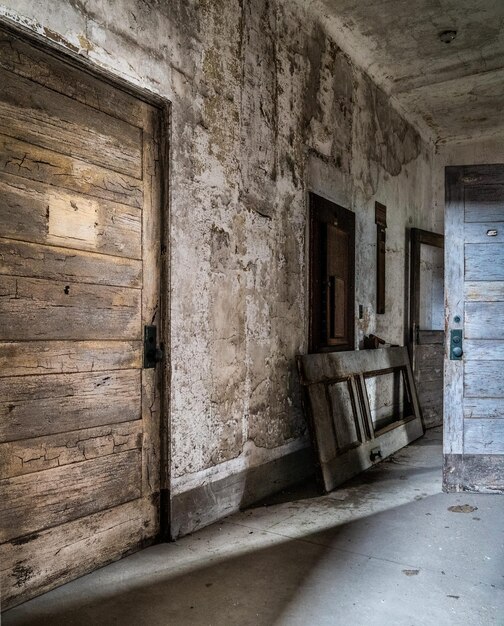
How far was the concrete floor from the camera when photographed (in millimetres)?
2021

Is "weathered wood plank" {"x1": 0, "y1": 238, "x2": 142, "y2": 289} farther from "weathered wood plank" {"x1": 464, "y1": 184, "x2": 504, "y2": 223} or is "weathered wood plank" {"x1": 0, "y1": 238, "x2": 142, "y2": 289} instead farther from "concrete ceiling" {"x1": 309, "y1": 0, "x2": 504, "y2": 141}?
"concrete ceiling" {"x1": 309, "y1": 0, "x2": 504, "y2": 141}

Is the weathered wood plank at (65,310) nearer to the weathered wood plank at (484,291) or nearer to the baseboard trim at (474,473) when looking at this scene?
the weathered wood plank at (484,291)

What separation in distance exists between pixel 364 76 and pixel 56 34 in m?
3.50

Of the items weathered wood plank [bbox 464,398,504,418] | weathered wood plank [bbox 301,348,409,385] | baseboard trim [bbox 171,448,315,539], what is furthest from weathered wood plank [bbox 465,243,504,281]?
baseboard trim [bbox 171,448,315,539]

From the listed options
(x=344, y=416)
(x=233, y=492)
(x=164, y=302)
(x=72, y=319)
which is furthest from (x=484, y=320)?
(x=72, y=319)

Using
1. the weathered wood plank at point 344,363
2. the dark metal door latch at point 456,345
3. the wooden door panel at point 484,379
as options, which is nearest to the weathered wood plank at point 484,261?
the dark metal door latch at point 456,345

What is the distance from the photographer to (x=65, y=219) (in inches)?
89.8

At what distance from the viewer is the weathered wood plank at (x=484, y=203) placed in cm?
354

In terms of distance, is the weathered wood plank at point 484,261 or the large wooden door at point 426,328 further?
the large wooden door at point 426,328

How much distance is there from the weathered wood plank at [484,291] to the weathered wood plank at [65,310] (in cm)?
222

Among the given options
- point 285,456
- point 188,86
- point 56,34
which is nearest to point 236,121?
point 188,86

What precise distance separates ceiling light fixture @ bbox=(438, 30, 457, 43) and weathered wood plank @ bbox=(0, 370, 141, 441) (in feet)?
12.2

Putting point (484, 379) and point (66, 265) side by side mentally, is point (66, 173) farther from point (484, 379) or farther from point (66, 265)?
point (484, 379)

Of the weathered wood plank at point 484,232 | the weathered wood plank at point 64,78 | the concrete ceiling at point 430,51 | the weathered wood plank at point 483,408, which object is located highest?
the concrete ceiling at point 430,51
